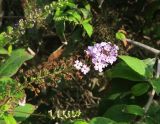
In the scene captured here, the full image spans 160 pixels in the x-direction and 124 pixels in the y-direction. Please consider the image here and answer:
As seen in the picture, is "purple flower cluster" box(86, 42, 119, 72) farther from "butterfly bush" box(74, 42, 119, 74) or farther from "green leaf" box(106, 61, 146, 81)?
"green leaf" box(106, 61, 146, 81)

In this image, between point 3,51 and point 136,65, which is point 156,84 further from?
point 3,51

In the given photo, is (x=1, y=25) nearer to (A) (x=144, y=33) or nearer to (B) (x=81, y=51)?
A: (B) (x=81, y=51)

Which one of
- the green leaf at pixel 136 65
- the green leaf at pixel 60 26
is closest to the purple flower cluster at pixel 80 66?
the green leaf at pixel 136 65

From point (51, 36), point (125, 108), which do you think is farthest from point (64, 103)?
A: point (125, 108)

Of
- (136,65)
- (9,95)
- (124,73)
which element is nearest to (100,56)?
(136,65)

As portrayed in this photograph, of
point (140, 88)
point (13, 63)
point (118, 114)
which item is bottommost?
point (118, 114)

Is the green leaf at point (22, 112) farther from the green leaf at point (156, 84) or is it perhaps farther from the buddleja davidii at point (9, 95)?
the green leaf at point (156, 84)
